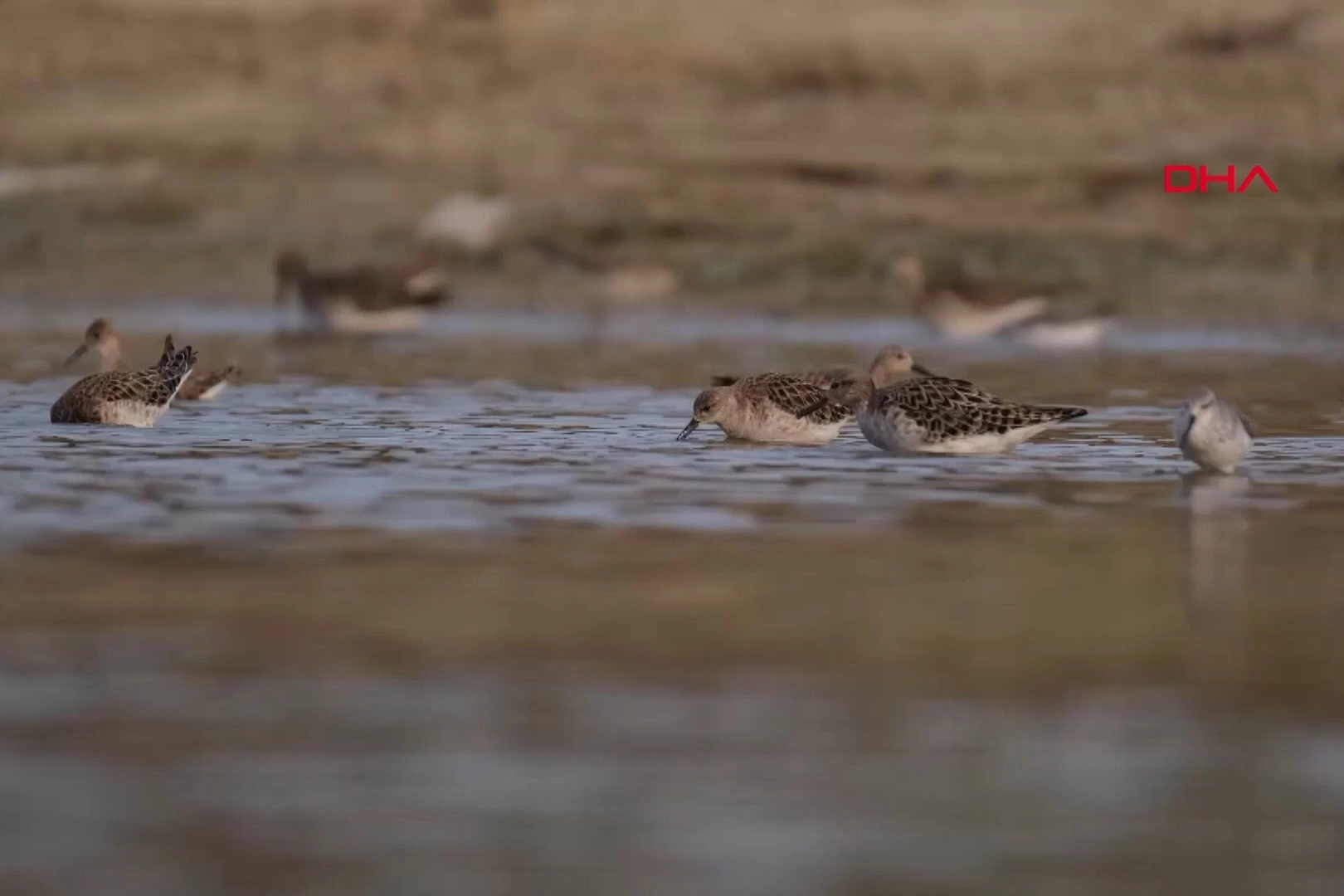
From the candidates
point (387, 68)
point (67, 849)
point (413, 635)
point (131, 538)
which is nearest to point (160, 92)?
point (387, 68)

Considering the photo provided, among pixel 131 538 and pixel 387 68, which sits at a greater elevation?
pixel 387 68

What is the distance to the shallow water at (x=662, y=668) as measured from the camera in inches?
261

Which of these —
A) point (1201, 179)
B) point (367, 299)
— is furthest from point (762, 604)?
point (1201, 179)

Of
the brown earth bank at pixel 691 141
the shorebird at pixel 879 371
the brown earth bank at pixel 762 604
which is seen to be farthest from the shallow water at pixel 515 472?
the brown earth bank at pixel 691 141

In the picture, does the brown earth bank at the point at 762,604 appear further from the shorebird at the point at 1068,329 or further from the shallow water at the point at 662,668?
the shorebird at the point at 1068,329

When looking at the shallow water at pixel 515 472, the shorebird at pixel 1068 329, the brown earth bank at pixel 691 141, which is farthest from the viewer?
the brown earth bank at pixel 691 141

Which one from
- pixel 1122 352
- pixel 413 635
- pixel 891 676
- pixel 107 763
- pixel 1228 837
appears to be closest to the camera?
pixel 1228 837

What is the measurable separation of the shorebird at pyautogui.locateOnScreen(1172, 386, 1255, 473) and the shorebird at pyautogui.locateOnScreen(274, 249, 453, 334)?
16714mm

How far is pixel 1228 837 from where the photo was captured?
6.73 metres

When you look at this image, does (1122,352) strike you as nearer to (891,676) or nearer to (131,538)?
(131,538)

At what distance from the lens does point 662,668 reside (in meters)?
8.90

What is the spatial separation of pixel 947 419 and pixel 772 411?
139cm

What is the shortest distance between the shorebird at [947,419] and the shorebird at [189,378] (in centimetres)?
521

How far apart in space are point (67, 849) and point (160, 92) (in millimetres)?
36603
